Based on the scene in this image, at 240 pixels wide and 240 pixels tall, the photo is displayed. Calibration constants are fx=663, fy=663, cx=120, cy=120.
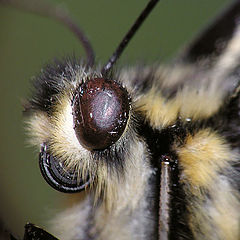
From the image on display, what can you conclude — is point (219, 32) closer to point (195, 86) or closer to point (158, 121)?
point (195, 86)

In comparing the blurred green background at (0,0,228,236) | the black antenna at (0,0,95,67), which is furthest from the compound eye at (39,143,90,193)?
the black antenna at (0,0,95,67)

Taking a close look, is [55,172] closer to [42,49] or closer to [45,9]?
[45,9]

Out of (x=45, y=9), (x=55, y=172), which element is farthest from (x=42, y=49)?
(x=55, y=172)

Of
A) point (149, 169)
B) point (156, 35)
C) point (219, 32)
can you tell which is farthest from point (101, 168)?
point (156, 35)

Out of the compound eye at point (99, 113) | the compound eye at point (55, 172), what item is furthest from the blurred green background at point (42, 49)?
the compound eye at point (99, 113)

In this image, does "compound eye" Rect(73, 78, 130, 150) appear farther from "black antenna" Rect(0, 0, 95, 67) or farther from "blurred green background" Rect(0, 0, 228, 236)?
"black antenna" Rect(0, 0, 95, 67)
